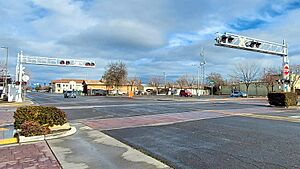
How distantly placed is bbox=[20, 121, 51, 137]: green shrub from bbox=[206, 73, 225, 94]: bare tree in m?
86.2

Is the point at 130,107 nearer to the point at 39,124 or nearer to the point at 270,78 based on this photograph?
the point at 39,124

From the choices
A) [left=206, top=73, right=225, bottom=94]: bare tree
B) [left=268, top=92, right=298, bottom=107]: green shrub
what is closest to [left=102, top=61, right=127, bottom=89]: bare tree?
[left=206, top=73, right=225, bottom=94]: bare tree

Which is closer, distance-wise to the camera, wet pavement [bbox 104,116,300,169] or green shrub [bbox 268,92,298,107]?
wet pavement [bbox 104,116,300,169]

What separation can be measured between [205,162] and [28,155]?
14.2 ft

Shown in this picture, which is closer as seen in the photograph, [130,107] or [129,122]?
[129,122]

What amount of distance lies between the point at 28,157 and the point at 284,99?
24.1m

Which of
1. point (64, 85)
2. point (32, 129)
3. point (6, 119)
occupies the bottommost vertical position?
point (6, 119)

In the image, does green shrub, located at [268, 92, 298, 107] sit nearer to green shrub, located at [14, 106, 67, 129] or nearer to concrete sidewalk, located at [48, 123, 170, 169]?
concrete sidewalk, located at [48, 123, 170, 169]

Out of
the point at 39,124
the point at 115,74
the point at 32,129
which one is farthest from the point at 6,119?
the point at 115,74

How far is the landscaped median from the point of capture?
9.03 metres

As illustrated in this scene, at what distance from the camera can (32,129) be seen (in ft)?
29.8

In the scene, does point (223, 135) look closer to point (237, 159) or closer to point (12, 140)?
point (237, 159)

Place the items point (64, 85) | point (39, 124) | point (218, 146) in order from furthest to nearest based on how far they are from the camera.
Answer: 1. point (64, 85)
2. point (39, 124)
3. point (218, 146)

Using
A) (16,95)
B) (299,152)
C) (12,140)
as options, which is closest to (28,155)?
(12,140)
